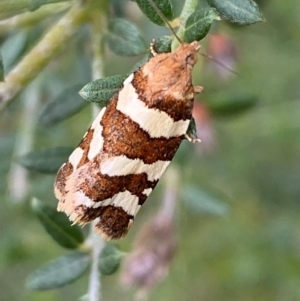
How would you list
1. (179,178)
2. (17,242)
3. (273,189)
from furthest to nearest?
1. (273,189)
2. (17,242)
3. (179,178)

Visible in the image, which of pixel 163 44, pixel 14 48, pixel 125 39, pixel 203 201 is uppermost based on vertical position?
pixel 163 44

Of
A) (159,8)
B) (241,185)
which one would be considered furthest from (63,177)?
(241,185)

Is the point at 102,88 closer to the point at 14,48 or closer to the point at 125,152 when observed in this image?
the point at 125,152

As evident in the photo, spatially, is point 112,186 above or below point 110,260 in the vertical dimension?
above

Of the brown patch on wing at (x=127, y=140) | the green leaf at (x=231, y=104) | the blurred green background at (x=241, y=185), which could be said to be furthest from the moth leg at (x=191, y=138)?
the blurred green background at (x=241, y=185)

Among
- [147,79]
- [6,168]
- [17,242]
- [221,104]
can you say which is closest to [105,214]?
[147,79]

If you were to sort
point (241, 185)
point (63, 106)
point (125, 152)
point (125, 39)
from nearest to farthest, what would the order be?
point (125, 152), point (125, 39), point (63, 106), point (241, 185)

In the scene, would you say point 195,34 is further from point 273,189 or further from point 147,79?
point 273,189
